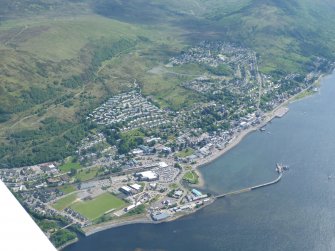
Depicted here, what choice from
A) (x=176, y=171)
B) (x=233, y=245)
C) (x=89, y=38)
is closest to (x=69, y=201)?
(x=176, y=171)

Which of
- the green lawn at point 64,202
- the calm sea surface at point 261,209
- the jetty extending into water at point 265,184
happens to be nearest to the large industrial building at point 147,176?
the calm sea surface at point 261,209

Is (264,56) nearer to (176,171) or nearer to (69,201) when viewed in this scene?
(176,171)

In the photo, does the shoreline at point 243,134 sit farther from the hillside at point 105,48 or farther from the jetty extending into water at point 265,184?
the hillside at point 105,48

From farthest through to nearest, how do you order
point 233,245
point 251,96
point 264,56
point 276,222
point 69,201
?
1. point 264,56
2. point 251,96
3. point 69,201
4. point 276,222
5. point 233,245

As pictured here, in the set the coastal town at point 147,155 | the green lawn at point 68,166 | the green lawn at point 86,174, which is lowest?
the green lawn at point 68,166

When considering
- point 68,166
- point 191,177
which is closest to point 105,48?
point 68,166

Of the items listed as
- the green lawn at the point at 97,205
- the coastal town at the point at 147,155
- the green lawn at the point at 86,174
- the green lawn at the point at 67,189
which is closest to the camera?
the green lawn at the point at 97,205
